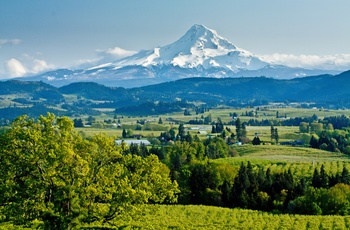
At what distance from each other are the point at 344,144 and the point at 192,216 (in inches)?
5828

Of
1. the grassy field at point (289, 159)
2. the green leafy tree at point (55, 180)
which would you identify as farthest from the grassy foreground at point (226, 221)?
the grassy field at point (289, 159)

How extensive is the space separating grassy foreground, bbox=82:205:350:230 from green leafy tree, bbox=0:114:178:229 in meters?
9.39

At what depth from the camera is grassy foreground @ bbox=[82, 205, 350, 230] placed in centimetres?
5630

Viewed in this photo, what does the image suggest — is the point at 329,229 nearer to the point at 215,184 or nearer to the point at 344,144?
the point at 215,184

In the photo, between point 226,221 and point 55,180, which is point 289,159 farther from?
point 55,180

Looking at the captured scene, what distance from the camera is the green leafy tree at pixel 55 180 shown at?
39.1 m

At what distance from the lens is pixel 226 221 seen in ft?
201

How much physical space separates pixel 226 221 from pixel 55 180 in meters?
29.5

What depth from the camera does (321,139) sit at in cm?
19825

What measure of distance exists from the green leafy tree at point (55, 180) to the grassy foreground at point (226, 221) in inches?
370

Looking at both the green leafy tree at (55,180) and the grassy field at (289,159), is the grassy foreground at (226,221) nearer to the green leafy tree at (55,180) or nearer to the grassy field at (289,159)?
the green leafy tree at (55,180)

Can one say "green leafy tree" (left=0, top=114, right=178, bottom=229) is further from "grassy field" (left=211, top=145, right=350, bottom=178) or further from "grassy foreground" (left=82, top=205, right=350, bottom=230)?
"grassy field" (left=211, top=145, right=350, bottom=178)

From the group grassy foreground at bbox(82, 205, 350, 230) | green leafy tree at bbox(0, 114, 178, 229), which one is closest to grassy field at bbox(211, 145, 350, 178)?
grassy foreground at bbox(82, 205, 350, 230)

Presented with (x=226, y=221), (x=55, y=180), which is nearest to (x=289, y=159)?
(x=226, y=221)
